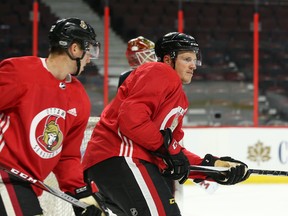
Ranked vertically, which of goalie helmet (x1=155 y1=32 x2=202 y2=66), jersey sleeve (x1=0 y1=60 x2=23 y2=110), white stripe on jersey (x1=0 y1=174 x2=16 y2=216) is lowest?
white stripe on jersey (x1=0 y1=174 x2=16 y2=216)

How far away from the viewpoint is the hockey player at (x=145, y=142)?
225cm

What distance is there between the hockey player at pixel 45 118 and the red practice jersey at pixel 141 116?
0.18 m

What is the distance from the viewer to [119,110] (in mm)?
2297

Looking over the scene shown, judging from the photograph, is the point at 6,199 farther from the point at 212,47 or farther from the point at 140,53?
the point at 212,47

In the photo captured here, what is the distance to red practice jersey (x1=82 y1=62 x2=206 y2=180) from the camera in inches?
88.1

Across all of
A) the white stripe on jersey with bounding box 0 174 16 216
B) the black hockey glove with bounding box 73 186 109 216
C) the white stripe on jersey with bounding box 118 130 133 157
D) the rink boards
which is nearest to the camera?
the white stripe on jersey with bounding box 0 174 16 216

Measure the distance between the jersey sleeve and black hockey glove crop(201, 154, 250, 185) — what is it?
0.99m

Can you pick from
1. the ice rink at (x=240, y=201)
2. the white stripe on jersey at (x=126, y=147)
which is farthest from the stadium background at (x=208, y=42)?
the white stripe on jersey at (x=126, y=147)

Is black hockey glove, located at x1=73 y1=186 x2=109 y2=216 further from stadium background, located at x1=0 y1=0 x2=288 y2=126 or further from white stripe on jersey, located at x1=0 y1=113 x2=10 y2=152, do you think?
stadium background, located at x1=0 y1=0 x2=288 y2=126

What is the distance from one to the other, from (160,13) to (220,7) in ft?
2.06

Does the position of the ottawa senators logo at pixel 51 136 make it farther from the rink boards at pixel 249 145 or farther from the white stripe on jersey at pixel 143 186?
the rink boards at pixel 249 145

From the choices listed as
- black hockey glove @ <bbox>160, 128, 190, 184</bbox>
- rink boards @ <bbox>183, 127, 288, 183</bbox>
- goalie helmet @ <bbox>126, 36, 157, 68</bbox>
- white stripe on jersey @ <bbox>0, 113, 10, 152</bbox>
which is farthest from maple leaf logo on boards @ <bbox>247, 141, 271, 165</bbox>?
white stripe on jersey @ <bbox>0, 113, 10, 152</bbox>

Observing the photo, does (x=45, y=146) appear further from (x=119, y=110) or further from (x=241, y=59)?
(x=241, y=59)

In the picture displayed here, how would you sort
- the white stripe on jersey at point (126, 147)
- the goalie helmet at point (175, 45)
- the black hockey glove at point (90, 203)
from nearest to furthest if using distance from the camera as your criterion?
1. the black hockey glove at point (90, 203)
2. the white stripe on jersey at point (126, 147)
3. the goalie helmet at point (175, 45)
